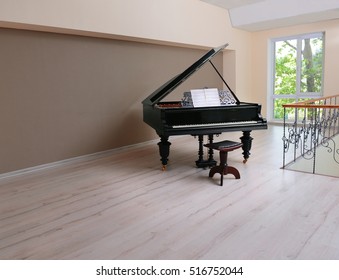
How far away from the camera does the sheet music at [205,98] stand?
4.46 meters

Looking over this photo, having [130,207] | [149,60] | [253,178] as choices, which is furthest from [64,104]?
[253,178]

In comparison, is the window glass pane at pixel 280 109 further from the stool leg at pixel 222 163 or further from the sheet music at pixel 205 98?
the stool leg at pixel 222 163

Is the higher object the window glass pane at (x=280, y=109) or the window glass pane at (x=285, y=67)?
the window glass pane at (x=285, y=67)

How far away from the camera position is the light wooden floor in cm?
239

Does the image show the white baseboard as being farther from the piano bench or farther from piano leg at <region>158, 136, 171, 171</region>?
the piano bench

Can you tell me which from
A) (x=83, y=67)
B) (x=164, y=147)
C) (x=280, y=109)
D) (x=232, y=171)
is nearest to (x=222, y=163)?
(x=232, y=171)

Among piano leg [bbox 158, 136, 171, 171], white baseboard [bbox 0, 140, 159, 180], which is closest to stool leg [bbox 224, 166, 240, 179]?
piano leg [bbox 158, 136, 171, 171]

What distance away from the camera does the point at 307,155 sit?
5.28 metres

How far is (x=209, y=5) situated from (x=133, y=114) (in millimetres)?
3336

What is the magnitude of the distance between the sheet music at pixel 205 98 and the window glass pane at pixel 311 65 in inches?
187

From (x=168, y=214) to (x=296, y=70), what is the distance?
22.7 feet

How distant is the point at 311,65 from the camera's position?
8125 millimetres

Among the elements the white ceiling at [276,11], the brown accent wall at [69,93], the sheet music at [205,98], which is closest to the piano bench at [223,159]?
the sheet music at [205,98]
